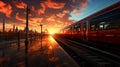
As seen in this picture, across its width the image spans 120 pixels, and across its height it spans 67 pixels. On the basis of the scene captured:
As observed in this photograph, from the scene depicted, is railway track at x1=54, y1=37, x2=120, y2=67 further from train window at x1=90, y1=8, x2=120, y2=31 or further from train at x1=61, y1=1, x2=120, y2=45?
train window at x1=90, y1=8, x2=120, y2=31

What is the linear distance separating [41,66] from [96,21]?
479 inches

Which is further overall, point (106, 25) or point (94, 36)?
point (94, 36)

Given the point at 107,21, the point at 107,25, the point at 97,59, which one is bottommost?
the point at 97,59

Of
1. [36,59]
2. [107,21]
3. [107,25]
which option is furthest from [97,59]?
[107,21]

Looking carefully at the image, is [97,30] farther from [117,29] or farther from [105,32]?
[117,29]

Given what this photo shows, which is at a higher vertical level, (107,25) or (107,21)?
(107,21)

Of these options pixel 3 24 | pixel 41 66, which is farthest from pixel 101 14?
pixel 3 24

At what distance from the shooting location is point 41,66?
8.60 meters

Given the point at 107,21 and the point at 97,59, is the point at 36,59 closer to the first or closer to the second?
the point at 97,59

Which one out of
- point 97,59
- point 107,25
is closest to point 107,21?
point 107,25

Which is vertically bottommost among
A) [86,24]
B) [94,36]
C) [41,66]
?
[41,66]

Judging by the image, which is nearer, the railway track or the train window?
the railway track

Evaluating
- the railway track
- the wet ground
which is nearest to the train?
the railway track

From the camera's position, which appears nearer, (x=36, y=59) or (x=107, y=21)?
(x=36, y=59)
